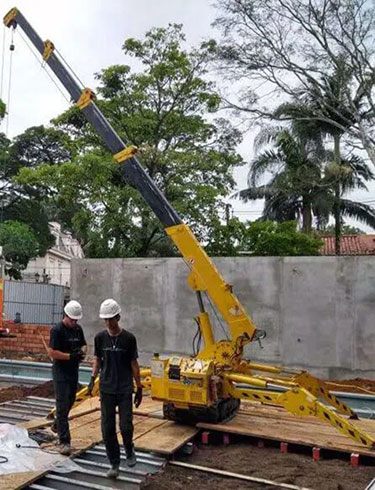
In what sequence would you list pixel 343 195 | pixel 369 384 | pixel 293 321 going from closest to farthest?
pixel 369 384 < pixel 293 321 < pixel 343 195

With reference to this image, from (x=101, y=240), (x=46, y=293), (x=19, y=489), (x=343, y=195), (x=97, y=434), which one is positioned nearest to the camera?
(x=19, y=489)

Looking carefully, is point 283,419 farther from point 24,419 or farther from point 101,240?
point 101,240

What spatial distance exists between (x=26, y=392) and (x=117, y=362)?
17.5 feet

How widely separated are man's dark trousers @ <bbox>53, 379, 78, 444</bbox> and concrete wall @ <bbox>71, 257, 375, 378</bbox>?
24.8 feet

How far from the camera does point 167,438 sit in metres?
6.59

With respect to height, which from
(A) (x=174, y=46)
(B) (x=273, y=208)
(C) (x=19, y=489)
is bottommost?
(C) (x=19, y=489)

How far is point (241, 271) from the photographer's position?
13617mm

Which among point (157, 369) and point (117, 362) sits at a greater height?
point (117, 362)

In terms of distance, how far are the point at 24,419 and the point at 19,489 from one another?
270 centimetres

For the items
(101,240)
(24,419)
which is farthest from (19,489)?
(101,240)

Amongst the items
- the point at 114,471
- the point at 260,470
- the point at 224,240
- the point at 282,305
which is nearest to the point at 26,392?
the point at 114,471

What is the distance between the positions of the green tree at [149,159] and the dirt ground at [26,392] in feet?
27.3

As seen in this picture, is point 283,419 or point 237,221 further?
point 237,221

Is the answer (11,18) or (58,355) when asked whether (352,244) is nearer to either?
(11,18)
